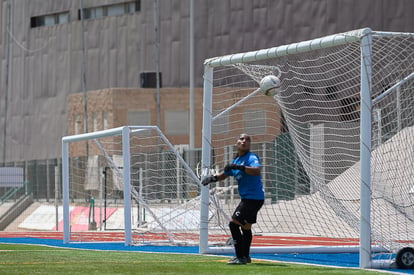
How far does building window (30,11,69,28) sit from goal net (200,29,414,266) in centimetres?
3784

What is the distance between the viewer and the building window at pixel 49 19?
203 feet

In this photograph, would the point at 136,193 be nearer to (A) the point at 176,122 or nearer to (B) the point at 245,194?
(B) the point at 245,194

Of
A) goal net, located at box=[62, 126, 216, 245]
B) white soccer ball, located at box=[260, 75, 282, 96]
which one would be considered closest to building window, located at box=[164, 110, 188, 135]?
goal net, located at box=[62, 126, 216, 245]

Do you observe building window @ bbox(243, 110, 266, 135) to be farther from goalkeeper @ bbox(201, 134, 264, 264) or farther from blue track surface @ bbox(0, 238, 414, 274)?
goalkeeper @ bbox(201, 134, 264, 264)

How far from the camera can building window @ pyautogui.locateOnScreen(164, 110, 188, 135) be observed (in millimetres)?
53375

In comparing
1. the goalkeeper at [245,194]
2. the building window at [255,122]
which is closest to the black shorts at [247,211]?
the goalkeeper at [245,194]

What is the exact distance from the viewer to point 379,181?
59.3 ft

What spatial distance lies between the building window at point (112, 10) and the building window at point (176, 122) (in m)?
7.70

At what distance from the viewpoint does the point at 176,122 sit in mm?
53469

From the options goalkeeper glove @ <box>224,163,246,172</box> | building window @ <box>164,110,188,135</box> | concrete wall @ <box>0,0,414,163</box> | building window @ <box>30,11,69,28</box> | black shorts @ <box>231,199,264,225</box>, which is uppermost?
building window @ <box>30,11,69,28</box>

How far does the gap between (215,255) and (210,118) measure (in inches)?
92.0

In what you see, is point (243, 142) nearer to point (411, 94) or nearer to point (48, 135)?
point (411, 94)

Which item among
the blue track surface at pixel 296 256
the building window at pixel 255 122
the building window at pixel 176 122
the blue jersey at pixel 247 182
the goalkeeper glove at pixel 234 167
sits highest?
the building window at pixel 176 122

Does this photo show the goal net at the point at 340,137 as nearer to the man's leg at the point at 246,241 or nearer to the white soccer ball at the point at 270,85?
the white soccer ball at the point at 270,85
